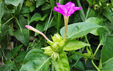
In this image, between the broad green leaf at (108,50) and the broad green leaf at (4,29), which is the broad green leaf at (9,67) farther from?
the broad green leaf at (108,50)

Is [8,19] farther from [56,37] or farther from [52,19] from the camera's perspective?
[56,37]

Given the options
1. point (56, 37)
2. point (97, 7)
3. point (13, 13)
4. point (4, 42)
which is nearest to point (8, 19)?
point (13, 13)

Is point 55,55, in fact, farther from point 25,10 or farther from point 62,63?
point 25,10

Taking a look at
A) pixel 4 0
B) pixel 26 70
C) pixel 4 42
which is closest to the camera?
pixel 26 70

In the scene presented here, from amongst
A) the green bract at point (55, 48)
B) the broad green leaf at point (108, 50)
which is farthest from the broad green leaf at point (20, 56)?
the broad green leaf at point (108, 50)

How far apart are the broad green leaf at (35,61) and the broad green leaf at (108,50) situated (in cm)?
22

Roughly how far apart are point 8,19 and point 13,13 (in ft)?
0.14

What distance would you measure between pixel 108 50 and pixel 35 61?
28 cm

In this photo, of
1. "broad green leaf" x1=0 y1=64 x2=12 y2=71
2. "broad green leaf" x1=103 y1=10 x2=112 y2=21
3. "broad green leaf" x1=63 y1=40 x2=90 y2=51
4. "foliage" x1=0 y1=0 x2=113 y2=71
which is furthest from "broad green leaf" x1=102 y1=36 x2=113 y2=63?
"broad green leaf" x1=0 y1=64 x2=12 y2=71

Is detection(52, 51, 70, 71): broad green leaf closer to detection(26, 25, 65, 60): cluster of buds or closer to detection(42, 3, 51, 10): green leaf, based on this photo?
detection(26, 25, 65, 60): cluster of buds

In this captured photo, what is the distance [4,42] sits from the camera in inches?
25.3

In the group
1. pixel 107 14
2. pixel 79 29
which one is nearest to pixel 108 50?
pixel 79 29

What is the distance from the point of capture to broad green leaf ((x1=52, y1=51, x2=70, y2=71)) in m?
0.35

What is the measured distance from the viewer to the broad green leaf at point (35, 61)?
0.36 meters
